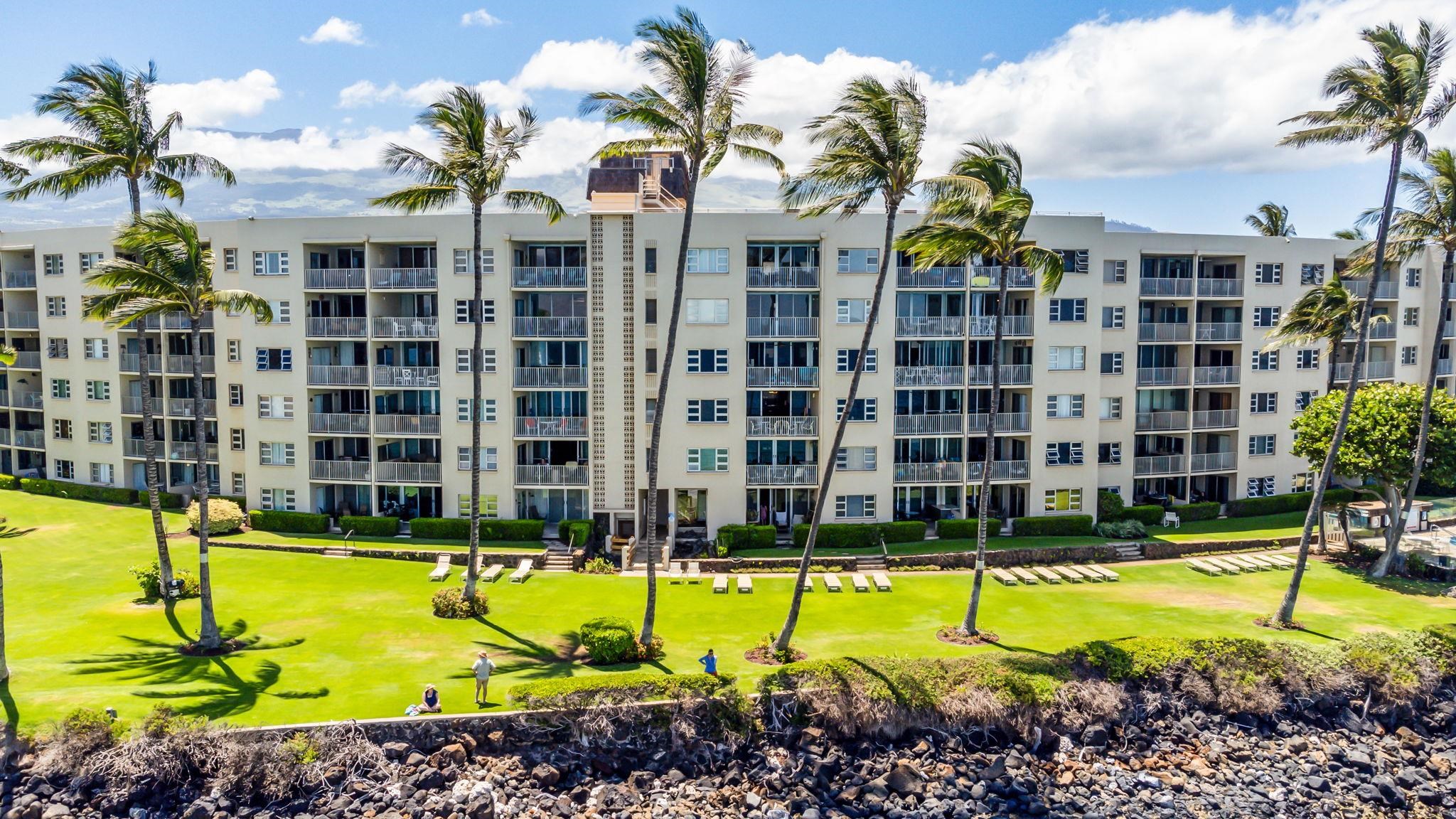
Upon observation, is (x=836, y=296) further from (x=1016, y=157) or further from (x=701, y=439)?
(x=1016, y=157)

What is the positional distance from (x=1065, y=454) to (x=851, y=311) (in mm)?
15236

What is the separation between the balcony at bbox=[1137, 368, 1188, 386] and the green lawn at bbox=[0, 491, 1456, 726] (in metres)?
13.1

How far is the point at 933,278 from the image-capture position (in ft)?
159

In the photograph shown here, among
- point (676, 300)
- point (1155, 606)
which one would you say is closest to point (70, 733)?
point (676, 300)

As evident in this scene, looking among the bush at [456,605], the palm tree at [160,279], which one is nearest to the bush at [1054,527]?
the bush at [456,605]

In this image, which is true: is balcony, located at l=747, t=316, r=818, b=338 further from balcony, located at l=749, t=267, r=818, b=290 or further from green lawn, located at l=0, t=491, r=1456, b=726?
green lawn, located at l=0, t=491, r=1456, b=726

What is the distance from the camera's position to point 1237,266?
5447 centimetres

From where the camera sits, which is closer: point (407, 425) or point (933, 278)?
point (933, 278)

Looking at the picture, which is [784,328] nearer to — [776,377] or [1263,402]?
[776,377]

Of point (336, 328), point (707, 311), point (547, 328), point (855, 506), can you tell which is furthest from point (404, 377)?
point (855, 506)

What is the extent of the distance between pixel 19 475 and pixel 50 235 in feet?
55.5

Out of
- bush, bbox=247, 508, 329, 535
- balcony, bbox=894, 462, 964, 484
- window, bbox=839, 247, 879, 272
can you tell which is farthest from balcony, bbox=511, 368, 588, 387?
balcony, bbox=894, 462, 964, 484

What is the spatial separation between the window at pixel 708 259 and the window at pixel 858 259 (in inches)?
251

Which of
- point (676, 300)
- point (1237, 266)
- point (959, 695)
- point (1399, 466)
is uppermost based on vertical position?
point (1237, 266)
